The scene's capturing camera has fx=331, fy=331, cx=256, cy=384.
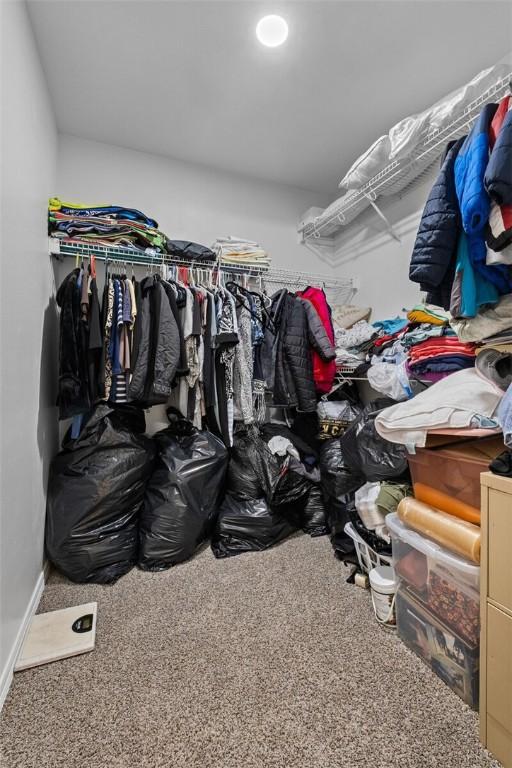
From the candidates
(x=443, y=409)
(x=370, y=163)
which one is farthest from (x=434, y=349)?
(x=370, y=163)

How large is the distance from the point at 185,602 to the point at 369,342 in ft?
5.99

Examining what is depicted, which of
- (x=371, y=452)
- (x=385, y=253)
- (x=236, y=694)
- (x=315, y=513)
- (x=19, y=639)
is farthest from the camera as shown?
(x=385, y=253)

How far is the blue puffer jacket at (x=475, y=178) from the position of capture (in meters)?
0.95

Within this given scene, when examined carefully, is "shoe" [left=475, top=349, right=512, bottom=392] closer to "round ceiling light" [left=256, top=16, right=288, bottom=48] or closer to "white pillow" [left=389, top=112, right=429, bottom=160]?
"white pillow" [left=389, top=112, right=429, bottom=160]

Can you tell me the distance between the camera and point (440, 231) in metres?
1.09

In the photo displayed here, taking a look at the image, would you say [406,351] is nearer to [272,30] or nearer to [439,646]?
[439,646]

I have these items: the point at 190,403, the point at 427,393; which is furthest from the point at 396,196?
the point at 190,403

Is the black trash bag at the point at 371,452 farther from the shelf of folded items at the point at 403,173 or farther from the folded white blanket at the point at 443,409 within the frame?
the shelf of folded items at the point at 403,173

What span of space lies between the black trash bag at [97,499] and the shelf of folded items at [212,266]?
2.97 ft

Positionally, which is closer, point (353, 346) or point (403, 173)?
point (403, 173)

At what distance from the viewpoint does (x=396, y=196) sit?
231cm

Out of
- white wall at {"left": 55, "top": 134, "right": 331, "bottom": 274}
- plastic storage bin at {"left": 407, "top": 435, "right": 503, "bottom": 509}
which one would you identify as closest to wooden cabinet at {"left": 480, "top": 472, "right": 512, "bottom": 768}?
plastic storage bin at {"left": 407, "top": 435, "right": 503, "bottom": 509}

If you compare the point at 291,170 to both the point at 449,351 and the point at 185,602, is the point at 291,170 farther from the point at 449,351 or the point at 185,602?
the point at 185,602

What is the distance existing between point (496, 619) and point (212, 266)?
2162 mm
